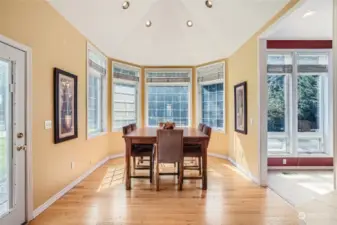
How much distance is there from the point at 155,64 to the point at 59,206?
4.71 m

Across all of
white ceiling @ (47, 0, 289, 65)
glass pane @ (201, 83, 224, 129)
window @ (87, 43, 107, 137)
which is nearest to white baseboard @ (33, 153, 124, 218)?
window @ (87, 43, 107, 137)

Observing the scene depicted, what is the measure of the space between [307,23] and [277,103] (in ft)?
5.55

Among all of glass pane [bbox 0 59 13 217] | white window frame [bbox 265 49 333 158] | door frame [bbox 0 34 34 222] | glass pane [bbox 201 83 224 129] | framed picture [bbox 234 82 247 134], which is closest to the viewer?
glass pane [bbox 0 59 13 217]

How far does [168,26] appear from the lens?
19.1 ft

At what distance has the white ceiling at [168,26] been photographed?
383cm

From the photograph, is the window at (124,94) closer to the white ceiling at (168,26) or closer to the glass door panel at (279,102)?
the white ceiling at (168,26)

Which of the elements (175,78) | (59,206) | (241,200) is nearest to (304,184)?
(241,200)

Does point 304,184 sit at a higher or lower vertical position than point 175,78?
lower

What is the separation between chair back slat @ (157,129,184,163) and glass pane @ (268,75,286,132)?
2512mm

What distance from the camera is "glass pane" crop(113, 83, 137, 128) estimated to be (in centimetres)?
640

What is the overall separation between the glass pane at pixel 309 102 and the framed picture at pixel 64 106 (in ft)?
14.7

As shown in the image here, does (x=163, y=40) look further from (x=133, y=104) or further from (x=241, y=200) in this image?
(x=241, y=200)

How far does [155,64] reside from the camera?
22.7 feet

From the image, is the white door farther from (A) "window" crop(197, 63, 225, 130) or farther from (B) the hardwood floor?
(A) "window" crop(197, 63, 225, 130)
